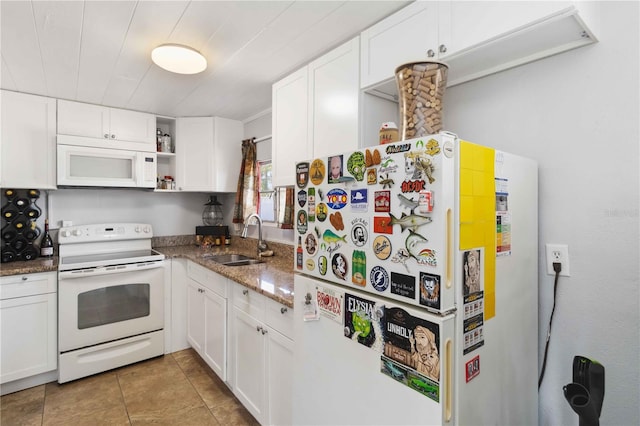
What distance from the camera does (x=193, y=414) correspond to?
212 centimetres

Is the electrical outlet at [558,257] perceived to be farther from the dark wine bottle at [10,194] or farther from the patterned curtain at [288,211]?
the dark wine bottle at [10,194]

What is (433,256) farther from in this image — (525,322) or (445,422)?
(525,322)

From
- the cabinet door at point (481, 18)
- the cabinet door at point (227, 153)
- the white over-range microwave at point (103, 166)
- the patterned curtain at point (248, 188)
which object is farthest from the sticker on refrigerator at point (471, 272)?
the white over-range microwave at point (103, 166)

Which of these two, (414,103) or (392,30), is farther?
(392,30)

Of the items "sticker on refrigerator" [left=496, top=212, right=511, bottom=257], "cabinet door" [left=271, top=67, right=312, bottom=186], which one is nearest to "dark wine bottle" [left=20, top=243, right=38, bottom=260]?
"cabinet door" [left=271, top=67, right=312, bottom=186]

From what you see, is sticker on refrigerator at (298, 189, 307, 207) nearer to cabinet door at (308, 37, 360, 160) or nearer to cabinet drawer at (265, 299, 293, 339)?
cabinet door at (308, 37, 360, 160)

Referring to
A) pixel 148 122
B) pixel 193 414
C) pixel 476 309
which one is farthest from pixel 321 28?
pixel 193 414

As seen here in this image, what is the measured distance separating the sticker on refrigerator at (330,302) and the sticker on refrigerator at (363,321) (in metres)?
0.03

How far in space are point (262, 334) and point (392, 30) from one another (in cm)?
169

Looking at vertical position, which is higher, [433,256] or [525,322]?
[433,256]

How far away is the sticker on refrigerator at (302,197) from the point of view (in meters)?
1.43

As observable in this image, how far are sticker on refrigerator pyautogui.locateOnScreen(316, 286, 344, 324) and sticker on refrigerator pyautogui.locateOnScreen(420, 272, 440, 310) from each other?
1.18 ft

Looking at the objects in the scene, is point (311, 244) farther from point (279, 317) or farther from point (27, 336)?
point (27, 336)

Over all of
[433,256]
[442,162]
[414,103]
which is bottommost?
[433,256]
